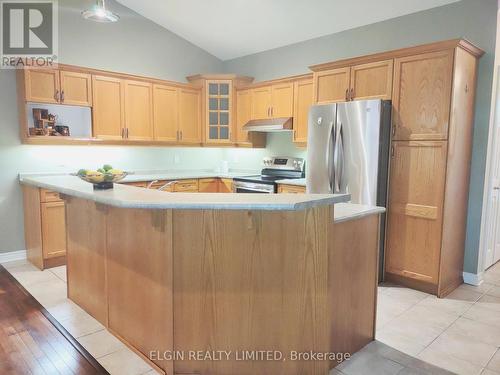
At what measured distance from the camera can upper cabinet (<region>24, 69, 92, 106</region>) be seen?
388 cm

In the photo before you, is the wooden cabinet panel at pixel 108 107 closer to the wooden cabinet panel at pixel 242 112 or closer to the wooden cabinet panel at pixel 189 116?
the wooden cabinet panel at pixel 189 116

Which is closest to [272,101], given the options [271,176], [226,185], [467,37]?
[271,176]

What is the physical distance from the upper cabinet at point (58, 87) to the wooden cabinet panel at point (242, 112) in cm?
209

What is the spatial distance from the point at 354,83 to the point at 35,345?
3.58 m

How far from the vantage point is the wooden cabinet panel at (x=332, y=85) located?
381cm

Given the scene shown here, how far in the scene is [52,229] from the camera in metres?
3.88

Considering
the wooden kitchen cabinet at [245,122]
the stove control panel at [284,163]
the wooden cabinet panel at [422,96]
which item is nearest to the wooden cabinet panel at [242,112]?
the wooden kitchen cabinet at [245,122]

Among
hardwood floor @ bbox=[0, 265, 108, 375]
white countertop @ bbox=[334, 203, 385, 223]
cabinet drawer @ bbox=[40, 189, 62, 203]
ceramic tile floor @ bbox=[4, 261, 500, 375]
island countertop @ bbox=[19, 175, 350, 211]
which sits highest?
island countertop @ bbox=[19, 175, 350, 211]

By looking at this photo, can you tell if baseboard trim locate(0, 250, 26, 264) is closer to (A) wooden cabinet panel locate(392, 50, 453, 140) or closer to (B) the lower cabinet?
(B) the lower cabinet

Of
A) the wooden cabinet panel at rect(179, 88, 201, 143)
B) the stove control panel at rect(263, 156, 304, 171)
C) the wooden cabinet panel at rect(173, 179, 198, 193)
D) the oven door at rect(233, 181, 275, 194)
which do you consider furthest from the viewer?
the wooden cabinet panel at rect(179, 88, 201, 143)

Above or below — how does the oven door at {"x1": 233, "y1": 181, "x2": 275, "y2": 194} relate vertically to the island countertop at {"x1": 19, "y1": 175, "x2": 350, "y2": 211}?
below

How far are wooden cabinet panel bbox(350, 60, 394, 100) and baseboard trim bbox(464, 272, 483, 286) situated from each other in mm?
1964

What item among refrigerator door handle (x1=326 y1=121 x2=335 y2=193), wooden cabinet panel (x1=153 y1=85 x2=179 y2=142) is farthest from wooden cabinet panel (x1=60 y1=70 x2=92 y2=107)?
refrigerator door handle (x1=326 y1=121 x2=335 y2=193)

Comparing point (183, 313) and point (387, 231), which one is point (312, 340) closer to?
point (183, 313)
